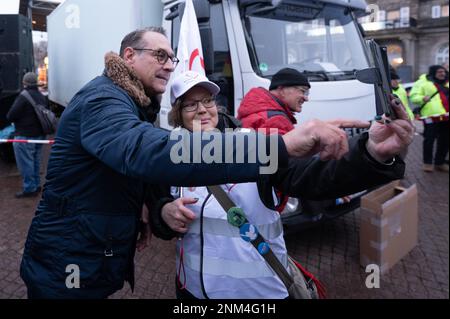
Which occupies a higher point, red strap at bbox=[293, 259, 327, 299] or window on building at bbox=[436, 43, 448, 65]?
window on building at bbox=[436, 43, 448, 65]

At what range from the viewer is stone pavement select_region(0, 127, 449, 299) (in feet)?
4.71

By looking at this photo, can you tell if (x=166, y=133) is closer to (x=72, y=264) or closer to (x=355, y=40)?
(x=72, y=264)

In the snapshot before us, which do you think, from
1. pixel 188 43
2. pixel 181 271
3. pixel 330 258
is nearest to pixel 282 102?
pixel 188 43

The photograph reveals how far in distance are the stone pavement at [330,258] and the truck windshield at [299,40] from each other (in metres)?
1.59

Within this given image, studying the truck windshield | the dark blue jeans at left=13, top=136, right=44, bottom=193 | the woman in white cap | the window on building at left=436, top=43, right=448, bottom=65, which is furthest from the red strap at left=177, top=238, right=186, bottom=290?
the truck windshield

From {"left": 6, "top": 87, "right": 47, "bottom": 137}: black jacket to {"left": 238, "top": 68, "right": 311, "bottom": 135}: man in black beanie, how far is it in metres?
2.14

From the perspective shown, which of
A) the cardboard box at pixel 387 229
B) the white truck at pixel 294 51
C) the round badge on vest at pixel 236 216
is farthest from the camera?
the white truck at pixel 294 51

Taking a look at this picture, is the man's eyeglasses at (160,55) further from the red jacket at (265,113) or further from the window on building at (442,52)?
the window on building at (442,52)

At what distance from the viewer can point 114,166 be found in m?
0.87

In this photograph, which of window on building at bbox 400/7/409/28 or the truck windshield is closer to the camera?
window on building at bbox 400/7/409/28

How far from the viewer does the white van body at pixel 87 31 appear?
155 centimetres

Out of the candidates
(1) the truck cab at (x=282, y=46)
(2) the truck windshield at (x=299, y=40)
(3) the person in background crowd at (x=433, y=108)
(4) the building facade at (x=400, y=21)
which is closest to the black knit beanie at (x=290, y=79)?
(4) the building facade at (x=400, y=21)

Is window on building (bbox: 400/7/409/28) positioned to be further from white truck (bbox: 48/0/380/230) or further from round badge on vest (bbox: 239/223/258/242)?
white truck (bbox: 48/0/380/230)

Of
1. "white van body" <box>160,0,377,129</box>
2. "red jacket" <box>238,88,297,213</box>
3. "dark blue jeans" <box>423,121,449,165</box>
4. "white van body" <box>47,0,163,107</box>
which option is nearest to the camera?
"white van body" <box>47,0,163,107</box>
